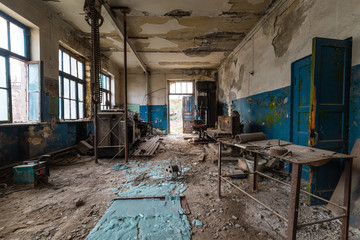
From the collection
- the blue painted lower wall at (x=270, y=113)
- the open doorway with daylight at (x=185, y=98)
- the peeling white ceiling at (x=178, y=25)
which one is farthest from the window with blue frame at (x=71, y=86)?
the blue painted lower wall at (x=270, y=113)

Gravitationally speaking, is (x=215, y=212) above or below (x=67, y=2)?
below

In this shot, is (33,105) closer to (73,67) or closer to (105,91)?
(73,67)

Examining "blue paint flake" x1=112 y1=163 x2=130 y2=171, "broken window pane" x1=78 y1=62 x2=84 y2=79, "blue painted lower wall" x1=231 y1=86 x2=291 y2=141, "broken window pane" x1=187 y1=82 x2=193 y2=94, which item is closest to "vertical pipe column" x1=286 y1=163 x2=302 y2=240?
"blue painted lower wall" x1=231 y1=86 x2=291 y2=141

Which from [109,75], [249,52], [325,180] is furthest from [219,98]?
[325,180]

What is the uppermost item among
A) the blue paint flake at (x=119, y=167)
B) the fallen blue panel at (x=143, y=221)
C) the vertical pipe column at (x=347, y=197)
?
the vertical pipe column at (x=347, y=197)

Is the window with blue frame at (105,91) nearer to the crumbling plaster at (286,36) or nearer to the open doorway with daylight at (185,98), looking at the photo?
the open doorway with daylight at (185,98)

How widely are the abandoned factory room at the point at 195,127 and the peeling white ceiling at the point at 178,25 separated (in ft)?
0.16

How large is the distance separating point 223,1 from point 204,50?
3.06 meters

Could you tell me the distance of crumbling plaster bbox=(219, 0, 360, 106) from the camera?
2.12 metres

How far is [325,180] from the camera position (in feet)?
6.64

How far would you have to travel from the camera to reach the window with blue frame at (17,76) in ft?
10.2

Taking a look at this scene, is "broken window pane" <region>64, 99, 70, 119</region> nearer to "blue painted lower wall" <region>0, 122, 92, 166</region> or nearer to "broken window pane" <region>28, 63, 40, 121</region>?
"blue painted lower wall" <region>0, 122, 92, 166</region>

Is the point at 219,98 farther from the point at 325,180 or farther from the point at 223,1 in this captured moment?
the point at 325,180

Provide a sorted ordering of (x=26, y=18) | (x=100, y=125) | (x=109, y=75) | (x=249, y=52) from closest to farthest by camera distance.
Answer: (x=26, y=18)
(x=100, y=125)
(x=249, y=52)
(x=109, y=75)
